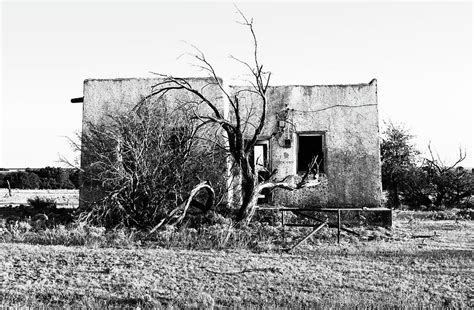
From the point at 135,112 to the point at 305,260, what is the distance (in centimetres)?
755

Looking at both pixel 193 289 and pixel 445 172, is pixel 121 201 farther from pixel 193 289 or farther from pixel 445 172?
pixel 445 172

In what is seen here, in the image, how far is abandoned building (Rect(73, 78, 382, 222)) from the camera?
17.3 metres

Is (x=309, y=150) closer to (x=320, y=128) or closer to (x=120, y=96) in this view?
(x=320, y=128)

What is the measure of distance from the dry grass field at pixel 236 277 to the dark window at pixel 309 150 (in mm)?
5517

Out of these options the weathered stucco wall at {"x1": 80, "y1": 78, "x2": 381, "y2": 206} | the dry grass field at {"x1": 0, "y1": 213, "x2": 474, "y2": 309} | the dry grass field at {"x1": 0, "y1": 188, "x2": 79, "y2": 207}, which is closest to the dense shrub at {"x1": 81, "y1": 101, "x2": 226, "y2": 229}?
the weathered stucco wall at {"x1": 80, "y1": 78, "x2": 381, "y2": 206}

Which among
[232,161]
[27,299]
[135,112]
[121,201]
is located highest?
[135,112]

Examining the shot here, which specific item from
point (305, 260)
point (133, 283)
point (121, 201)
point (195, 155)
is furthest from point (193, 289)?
point (195, 155)

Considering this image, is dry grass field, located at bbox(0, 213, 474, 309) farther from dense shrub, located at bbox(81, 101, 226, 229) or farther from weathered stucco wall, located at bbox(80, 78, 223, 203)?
weathered stucco wall, located at bbox(80, 78, 223, 203)

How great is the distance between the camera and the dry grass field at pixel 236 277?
764 centimetres

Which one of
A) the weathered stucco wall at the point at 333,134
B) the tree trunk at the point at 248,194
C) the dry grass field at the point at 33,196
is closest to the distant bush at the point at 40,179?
the dry grass field at the point at 33,196

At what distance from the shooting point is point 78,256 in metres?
10.7

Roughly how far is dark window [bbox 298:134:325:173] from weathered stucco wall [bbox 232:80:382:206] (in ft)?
0.80

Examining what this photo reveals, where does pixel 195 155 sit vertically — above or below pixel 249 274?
above

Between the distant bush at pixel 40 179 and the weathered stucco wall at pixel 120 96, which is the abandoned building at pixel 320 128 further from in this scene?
the distant bush at pixel 40 179
